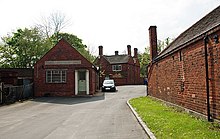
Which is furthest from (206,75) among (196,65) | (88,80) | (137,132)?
(88,80)

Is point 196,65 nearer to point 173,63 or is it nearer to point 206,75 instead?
point 206,75

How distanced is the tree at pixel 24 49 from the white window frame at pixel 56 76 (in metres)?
14.0

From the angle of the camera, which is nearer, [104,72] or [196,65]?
[196,65]

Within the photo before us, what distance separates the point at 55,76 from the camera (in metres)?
32.1

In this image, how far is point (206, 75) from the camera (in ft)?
33.5

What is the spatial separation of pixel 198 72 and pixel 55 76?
23065 mm

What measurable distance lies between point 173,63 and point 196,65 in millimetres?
3793

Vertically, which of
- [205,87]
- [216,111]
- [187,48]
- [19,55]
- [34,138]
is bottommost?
[34,138]

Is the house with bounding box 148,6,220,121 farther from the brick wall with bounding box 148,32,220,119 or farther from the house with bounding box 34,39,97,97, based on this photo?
the house with bounding box 34,39,97,97

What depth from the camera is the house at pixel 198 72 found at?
31.3 ft

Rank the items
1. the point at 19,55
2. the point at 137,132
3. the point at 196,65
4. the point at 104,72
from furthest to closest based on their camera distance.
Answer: the point at 104,72, the point at 19,55, the point at 196,65, the point at 137,132

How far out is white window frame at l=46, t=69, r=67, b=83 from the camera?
31.9m

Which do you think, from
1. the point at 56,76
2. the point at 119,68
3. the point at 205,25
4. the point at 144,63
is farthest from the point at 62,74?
the point at 144,63

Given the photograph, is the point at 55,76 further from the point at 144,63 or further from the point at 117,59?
the point at 144,63
